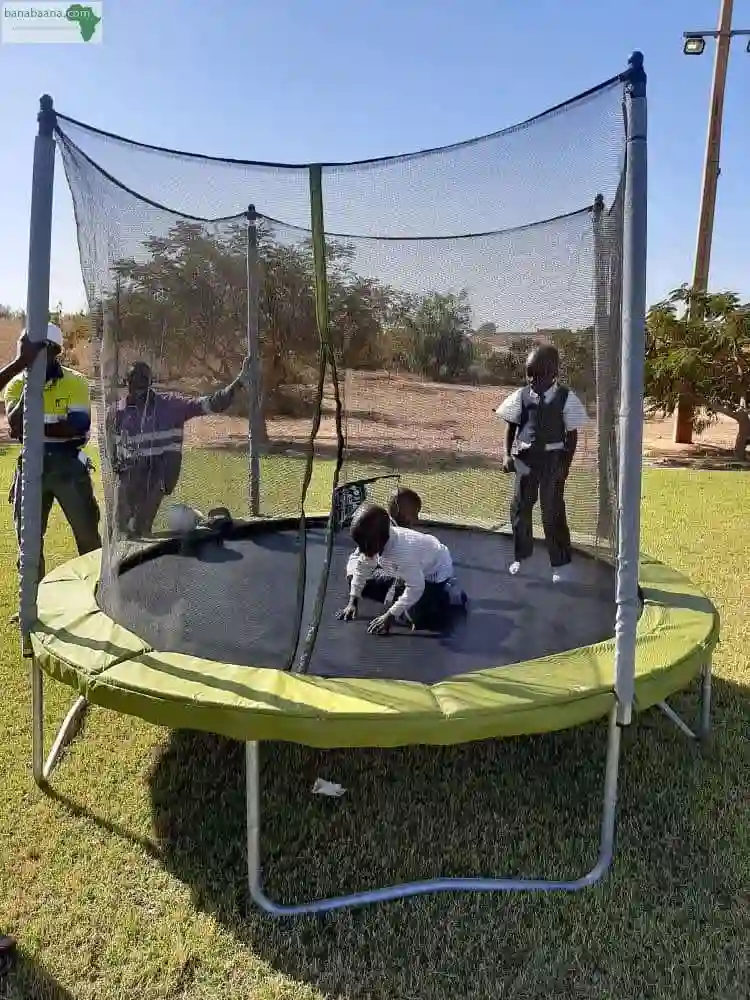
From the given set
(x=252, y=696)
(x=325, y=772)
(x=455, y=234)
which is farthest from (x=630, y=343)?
(x=325, y=772)

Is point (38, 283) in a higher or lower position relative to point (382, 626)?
higher

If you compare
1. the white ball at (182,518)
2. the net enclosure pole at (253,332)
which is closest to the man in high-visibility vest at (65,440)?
the white ball at (182,518)

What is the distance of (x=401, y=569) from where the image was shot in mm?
2254

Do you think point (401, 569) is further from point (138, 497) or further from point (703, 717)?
point (703, 717)

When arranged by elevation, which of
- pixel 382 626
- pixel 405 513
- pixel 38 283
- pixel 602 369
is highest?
pixel 38 283

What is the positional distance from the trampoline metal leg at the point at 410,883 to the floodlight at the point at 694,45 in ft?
32.9

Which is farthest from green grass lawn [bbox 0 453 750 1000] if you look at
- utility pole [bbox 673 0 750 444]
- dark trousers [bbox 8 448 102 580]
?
utility pole [bbox 673 0 750 444]

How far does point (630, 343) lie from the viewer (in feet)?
4.91

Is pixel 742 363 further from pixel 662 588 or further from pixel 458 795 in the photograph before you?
pixel 458 795

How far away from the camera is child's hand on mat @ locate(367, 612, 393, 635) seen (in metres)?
2.29

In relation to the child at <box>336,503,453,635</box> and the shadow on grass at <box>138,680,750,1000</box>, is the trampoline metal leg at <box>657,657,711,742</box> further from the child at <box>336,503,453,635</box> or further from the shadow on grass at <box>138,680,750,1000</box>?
the child at <box>336,503,453,635</box>

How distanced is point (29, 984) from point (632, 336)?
1.69 m

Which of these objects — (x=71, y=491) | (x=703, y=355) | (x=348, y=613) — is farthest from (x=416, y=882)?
(x=703, y=355)

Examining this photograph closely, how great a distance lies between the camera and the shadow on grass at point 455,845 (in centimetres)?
149
